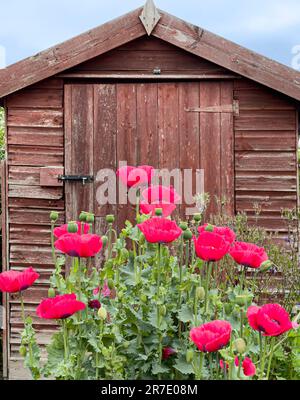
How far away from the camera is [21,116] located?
626 cm

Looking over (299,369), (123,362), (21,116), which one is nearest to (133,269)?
(123,362)

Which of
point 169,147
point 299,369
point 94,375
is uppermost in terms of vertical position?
point 169,147

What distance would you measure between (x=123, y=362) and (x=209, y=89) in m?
4.08

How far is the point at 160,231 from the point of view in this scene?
7.32 ft

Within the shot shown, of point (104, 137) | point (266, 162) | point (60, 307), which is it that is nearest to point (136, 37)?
point (104, 137)

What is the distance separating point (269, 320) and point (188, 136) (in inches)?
169

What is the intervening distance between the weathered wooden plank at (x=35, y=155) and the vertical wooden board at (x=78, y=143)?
13 centimetres

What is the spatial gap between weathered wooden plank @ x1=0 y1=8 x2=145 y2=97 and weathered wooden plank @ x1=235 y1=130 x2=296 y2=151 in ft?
4.57

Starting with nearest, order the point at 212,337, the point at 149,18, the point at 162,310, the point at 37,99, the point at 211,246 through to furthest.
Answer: the point at 212,337 → the point at 211,246 → the point at 162,310 → the point at 149,18 → the point at 37,99

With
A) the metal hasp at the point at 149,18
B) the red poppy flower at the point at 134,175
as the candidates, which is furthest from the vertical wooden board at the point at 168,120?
the red poppy flower at the point at 134,175

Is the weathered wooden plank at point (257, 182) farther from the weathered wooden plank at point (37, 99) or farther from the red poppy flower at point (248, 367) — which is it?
the red poppy flower at point (248, 367)

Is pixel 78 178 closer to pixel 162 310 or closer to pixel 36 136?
pixel 36 136
